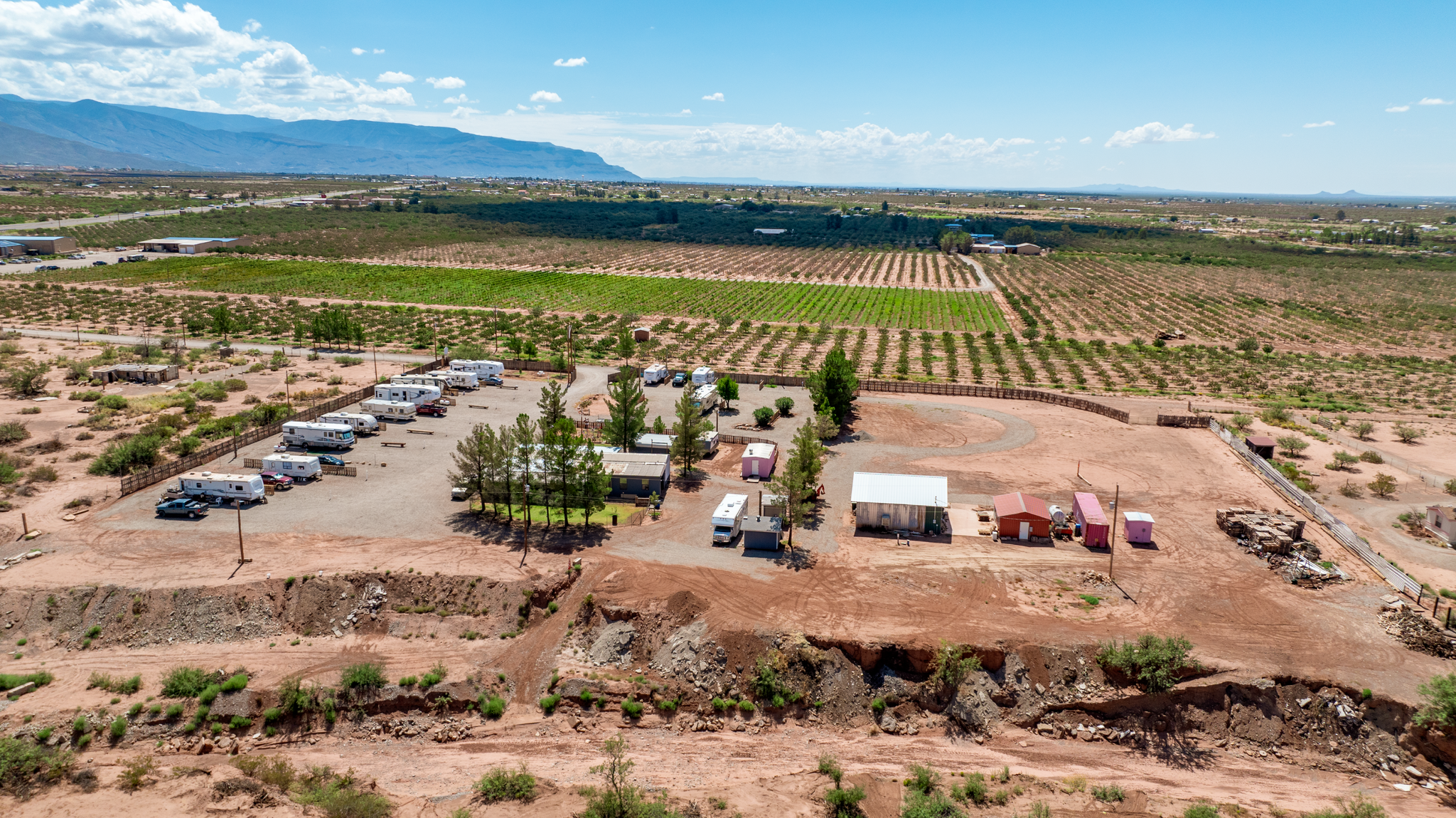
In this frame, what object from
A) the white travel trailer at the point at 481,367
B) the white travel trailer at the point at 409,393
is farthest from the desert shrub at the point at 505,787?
the white travel trailer at the point at 481,367

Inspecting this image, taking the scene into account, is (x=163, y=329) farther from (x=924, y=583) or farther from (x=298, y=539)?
(x=924, y=583)

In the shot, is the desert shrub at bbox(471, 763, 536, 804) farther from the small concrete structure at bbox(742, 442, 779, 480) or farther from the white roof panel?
the small concrete structure at bbox(742, 442, 779, 480)

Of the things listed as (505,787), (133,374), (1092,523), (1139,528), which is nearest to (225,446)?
(133,374)

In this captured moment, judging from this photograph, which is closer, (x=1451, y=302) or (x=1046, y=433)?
(x=1046, y=433)

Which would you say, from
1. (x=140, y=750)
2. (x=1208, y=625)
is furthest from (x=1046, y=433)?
(x=140, y=750)

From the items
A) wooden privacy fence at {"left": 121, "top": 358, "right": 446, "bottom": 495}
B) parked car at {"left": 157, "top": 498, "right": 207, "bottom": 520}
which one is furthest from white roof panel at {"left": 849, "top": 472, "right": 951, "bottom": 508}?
wooden privacy fence at {"left": 121, "top": 358, "right": 446, "bottom": 495}

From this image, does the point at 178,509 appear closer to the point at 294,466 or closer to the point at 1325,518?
the point at 294,466
